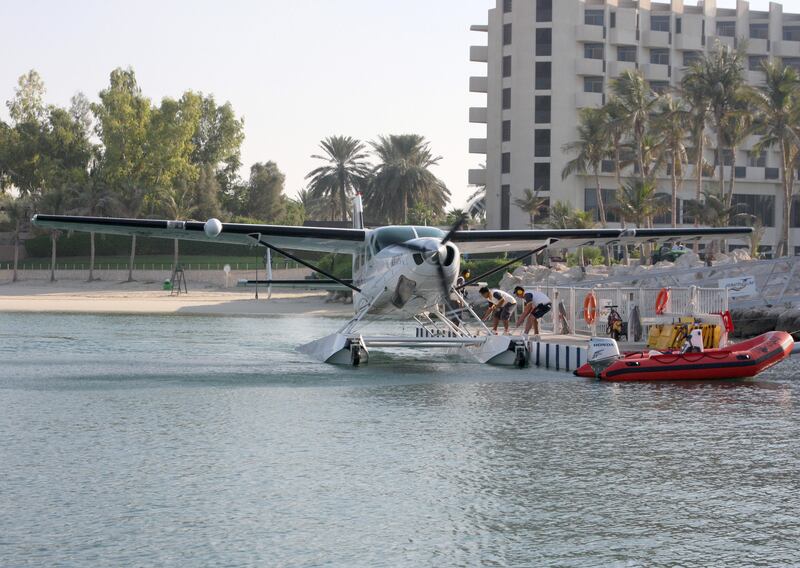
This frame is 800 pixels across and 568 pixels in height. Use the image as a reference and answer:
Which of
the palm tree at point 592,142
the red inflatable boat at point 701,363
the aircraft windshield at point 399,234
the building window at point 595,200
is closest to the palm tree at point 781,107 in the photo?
the palm tree at point 592,142

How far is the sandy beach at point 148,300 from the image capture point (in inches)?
2346

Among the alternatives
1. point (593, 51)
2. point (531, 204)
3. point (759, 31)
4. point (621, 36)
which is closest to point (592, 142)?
point (531, 204)

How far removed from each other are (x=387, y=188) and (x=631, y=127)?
2776cm

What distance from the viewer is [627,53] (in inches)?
3499

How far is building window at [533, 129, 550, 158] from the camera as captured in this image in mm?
85875

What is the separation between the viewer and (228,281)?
8150cm

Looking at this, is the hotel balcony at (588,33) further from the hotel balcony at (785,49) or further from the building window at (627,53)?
the hotel balcony at (785,49)

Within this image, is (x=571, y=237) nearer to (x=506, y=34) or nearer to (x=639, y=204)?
(x=639, y=204)

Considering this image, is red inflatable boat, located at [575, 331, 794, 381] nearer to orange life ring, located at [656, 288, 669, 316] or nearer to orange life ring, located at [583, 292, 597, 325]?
orange life ring, located at [656, 288, 669, 316]

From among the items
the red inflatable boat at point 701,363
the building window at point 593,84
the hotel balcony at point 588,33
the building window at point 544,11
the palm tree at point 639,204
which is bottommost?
the red inflatable boat at point 701,363

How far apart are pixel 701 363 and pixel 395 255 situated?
6502 mm

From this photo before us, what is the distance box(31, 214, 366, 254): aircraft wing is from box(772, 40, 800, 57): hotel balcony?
75.8m

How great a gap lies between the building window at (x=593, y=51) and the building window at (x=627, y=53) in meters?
2.07

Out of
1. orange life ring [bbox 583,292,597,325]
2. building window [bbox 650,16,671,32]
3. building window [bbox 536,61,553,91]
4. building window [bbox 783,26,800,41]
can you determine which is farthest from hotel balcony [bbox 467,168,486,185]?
orange life ring [bbox 583,292,597,325]
